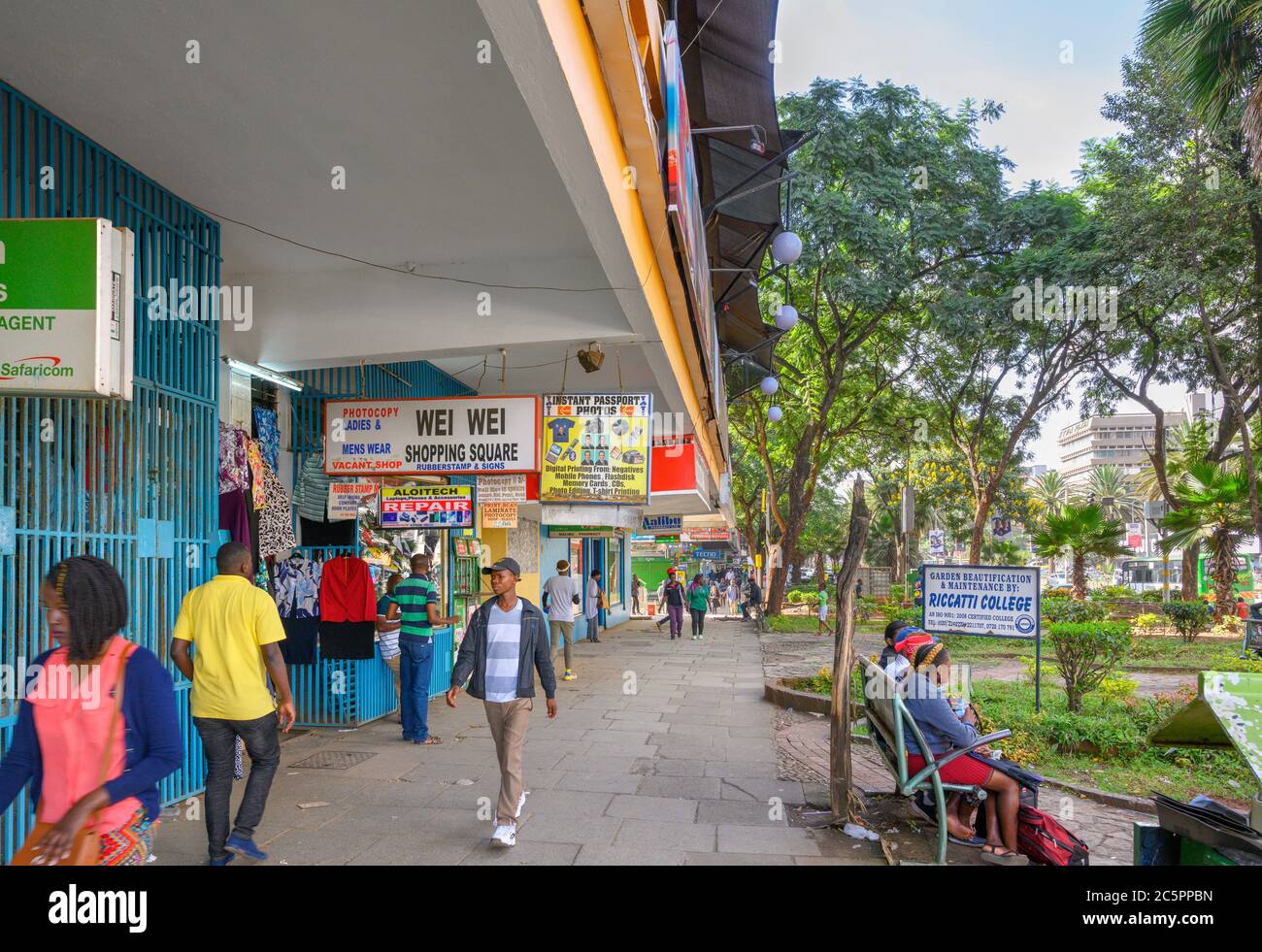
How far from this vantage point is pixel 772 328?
659 inches

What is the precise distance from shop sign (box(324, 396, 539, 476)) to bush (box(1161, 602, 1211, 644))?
17193 mm

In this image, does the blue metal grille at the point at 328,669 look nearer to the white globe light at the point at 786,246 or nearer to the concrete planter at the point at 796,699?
the white globe light at the point at 786,246

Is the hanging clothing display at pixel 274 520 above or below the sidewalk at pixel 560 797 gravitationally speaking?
above

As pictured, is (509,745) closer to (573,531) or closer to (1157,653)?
(573,531)

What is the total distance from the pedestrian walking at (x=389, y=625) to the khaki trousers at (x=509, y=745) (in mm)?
3740

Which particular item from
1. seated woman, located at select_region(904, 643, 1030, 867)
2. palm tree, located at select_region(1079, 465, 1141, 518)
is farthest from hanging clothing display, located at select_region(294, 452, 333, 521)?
palm tree, located at select_region(1079, 465, 1141, 518)

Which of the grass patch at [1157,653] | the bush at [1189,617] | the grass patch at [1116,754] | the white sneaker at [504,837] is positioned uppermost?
the white sneaker at [504,837]

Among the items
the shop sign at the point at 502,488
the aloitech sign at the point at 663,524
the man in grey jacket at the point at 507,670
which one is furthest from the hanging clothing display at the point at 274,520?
the aloitech sign at the point at 663,524

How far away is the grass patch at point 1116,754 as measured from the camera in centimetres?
719

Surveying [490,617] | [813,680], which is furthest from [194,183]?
Answer: [813,680]

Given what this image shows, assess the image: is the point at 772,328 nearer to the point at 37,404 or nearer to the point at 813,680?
the point at 813,680

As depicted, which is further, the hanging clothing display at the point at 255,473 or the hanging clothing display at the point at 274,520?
the hanging clothing display at the point at 274,520

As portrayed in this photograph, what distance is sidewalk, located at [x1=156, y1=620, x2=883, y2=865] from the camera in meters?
5.37

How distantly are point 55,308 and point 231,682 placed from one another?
6.79ft
